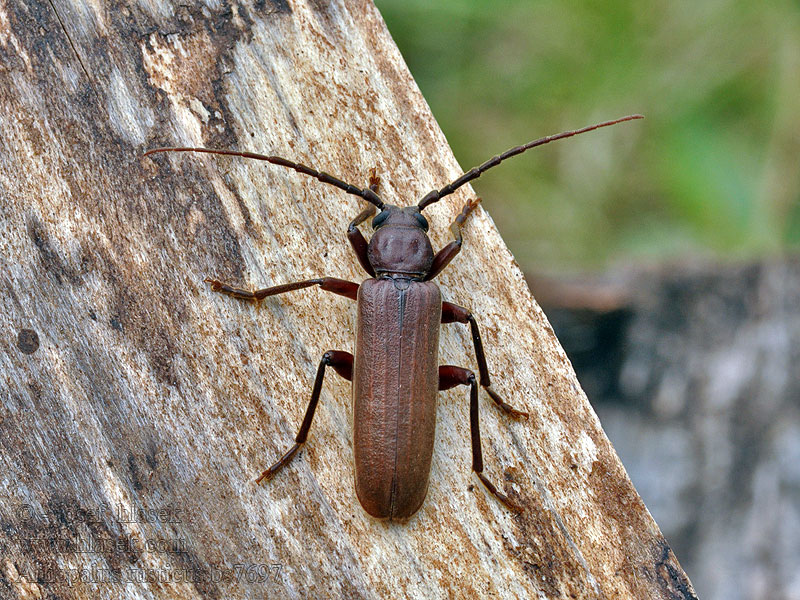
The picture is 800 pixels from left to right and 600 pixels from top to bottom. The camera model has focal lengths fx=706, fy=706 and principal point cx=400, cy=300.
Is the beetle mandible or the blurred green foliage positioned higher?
the blurred green foliage

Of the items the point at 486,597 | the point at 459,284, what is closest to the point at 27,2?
the point at 459,284

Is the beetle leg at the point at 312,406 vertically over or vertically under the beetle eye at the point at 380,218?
under

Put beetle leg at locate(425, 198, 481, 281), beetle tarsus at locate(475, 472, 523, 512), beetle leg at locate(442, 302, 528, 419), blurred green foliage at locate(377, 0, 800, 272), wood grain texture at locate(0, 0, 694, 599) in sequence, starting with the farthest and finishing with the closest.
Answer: blurred green foliage at locate(377, 0, 800, 272) < beetle leg at locate(425, 198, 481, 281) < beetle leg at locate(442, 302, 528, 419) < beetle tarsus at locate(475, 472, 523, 512) < wood grain texture at locate(0, 0, 694, 599)

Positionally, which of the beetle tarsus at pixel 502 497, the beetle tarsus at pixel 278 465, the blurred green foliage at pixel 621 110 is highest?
the blurred green foliage at pixel 621 110

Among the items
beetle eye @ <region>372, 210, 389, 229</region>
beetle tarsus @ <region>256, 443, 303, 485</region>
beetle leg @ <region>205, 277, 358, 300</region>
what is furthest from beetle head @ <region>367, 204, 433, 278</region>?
beetle tarsus @ <region>256, 443, 303, 485</region>

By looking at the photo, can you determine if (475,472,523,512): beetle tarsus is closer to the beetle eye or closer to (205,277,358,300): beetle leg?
(205,277,358,300): beetle leg

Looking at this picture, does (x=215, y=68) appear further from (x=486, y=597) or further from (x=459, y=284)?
(x=486, y=597)

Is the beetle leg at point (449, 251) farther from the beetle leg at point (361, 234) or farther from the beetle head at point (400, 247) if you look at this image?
the beetle leg at point (361, 234)

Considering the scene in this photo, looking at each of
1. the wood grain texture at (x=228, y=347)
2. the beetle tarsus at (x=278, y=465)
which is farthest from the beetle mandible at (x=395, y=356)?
the wood grain texture at (x=228, y=347)
